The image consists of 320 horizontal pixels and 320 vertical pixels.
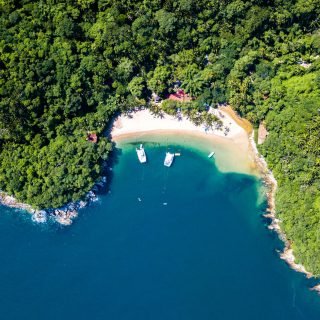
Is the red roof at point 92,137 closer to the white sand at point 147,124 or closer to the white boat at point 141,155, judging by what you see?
the white sand at point 147,124

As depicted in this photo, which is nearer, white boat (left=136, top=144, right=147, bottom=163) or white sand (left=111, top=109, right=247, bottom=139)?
white boat (left=136, top=144, right=147, bottom=163)

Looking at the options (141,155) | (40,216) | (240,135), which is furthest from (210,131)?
(40,216)

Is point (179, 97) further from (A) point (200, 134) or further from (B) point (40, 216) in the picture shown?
(B) point (40, 216)

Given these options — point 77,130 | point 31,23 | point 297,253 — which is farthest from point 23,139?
point 297,253

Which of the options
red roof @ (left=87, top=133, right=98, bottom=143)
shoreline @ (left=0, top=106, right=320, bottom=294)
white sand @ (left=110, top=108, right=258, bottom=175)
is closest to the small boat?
shoreline @ (left=0, top=106, right=320, bottom=294)

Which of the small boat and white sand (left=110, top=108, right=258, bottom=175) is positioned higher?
white sand (left=110, top=108, right=258, bottom=175)

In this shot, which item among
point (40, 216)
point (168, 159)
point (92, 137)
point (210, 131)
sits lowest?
point (40, 216)

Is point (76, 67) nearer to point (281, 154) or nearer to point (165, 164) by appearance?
point (165, 164)

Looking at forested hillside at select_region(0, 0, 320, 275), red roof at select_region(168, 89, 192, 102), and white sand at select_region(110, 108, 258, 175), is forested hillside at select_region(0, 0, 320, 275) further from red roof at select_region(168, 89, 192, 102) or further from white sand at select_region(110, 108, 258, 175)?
white sand at select_region(110, 108, 258, 175)
